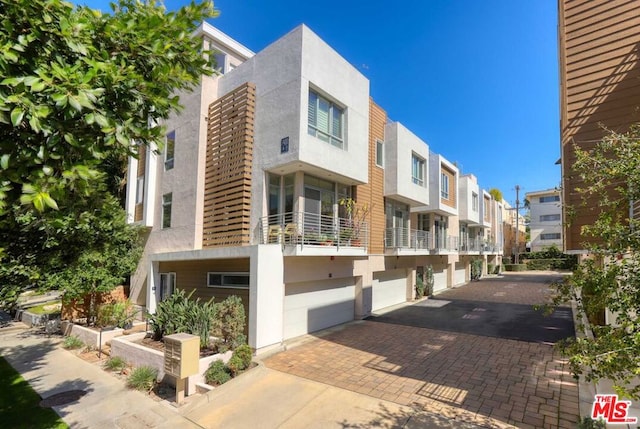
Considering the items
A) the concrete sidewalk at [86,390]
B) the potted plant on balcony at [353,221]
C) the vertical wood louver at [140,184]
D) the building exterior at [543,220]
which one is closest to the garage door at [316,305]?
the potted plant on balcony at [353,221]

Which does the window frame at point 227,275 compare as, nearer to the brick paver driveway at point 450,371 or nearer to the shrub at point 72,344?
the brick paver driveway at point 450,371

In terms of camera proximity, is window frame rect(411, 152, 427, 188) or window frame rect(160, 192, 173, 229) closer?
window frame rect(160, 192, 173, 229)

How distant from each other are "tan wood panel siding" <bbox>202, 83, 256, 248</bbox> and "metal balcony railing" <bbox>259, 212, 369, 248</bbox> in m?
0.90

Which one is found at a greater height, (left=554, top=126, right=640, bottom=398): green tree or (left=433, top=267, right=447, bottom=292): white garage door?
(left=554, top=126, right=640, bottom=398): green tree

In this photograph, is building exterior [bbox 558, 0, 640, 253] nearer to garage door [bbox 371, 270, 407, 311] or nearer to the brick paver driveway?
the brick paver driveway

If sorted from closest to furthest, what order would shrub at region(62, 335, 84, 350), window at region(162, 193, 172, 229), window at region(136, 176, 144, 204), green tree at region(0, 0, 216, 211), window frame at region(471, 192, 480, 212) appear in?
green tree at region(0, 0, 216, 211), shrub at region(62, 335, 84, 350), window at region(162, 193, 172, 229), window at region(136, 176, 144, 204), window frame at region(471, 192, 480, 212)


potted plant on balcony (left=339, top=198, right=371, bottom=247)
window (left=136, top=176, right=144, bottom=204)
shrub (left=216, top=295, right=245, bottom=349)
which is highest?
window (left=136, top=176, right=144, bottom=204)

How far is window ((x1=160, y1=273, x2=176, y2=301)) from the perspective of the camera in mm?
14991

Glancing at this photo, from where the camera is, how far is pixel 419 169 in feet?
65.9

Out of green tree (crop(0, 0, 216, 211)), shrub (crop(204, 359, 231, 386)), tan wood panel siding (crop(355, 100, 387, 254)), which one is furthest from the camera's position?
tan wood panel siding (crop(355, 100, 387, 254))

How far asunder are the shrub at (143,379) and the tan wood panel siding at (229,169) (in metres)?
4.65

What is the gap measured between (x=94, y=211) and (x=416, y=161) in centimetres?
1824

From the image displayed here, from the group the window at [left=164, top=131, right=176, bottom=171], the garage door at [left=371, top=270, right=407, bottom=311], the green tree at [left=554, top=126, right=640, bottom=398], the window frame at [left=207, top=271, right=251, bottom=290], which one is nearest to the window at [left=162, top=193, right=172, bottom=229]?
the window at [left=164, top=131, right=176, bottom=171]

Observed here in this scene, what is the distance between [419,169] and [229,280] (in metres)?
13.6
